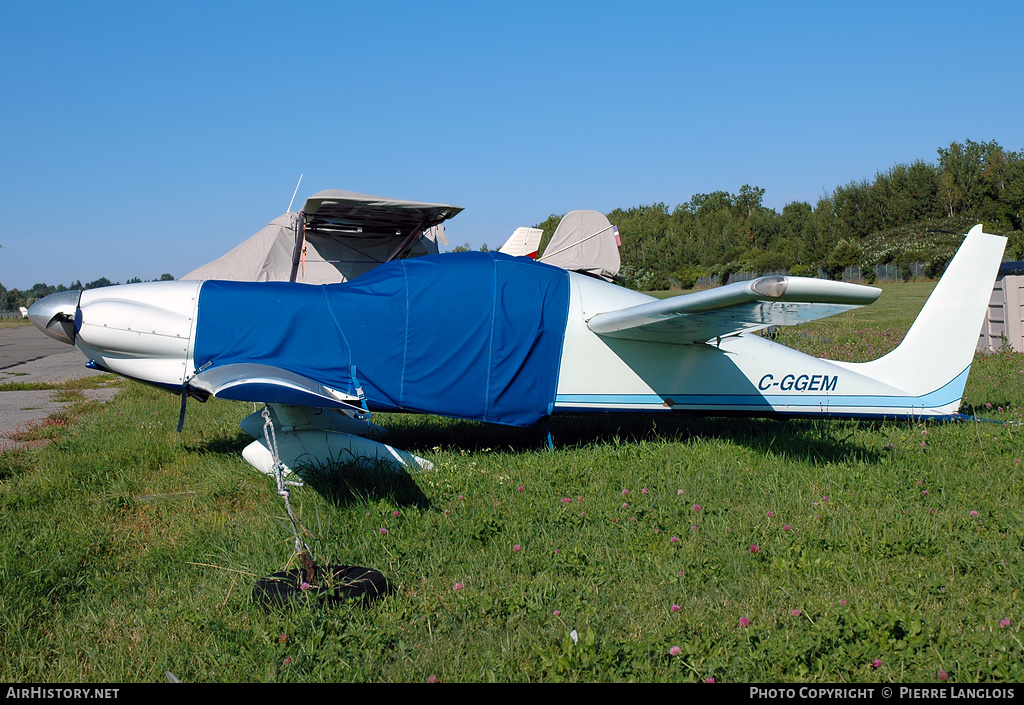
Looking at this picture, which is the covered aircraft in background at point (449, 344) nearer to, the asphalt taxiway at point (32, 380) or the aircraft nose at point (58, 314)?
the aircraft nose at point (58, 314)

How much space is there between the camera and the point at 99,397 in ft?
38.0

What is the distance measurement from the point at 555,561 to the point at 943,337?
4.95 metres

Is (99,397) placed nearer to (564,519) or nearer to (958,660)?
(564,519)

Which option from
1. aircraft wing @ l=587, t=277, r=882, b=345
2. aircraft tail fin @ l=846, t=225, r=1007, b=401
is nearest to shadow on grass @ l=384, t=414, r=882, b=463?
aircraft tail fin @ l=846, t=225, r=1007, b=401

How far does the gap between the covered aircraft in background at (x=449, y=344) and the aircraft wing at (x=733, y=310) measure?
24 mm

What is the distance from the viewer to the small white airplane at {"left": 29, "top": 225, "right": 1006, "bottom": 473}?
17.6ft

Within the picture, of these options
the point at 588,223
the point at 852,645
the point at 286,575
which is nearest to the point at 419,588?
the point at 286,575

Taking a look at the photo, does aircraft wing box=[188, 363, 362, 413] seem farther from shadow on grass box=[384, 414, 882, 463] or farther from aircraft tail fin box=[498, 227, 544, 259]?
aircraft tail fin box=[498, 227, 544, 259]

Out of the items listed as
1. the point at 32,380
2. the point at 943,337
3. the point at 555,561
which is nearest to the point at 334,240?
the point at 32,380

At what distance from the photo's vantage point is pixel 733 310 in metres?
4.92

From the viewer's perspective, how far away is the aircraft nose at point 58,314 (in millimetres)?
5504

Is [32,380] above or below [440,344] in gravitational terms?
below

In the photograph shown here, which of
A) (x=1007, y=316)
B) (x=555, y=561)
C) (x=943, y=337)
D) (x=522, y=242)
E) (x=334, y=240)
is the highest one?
(x=522, y=242)

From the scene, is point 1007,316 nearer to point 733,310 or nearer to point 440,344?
point 733,310
